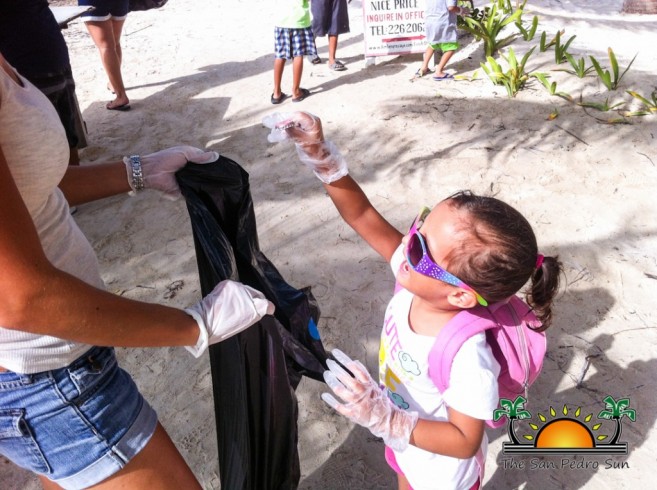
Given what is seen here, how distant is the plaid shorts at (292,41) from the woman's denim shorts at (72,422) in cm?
406

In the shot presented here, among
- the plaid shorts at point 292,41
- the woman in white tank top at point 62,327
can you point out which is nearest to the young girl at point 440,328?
the woman in white tank top at point 62,327

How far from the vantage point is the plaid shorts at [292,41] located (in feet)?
15.2

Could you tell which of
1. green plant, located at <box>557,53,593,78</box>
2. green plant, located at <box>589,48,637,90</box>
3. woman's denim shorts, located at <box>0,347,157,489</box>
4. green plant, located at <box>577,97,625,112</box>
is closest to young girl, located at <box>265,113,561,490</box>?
woman's denim shorts, located at <box>0,347,157,489</box>

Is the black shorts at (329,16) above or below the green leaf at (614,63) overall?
above

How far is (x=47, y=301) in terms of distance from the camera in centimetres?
84

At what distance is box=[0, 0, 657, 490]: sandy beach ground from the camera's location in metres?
2.16

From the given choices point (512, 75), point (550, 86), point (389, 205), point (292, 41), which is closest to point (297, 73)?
point (292, 41)

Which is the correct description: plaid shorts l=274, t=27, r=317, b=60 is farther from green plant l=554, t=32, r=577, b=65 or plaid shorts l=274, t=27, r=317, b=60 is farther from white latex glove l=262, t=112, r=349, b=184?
white latex glove l=262, t=112, r=349, b=184

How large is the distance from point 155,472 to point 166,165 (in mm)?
837

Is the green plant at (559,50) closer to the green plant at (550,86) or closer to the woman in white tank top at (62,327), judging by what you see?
the green plant at (550,86)

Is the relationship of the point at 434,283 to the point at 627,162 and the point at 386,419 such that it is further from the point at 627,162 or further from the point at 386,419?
the point at 627,162

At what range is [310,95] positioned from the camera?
511 centimetres

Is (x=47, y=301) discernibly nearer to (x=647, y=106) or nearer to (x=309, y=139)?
(x=309, y=139)

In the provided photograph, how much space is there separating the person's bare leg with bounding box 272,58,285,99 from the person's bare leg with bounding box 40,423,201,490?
4.12 meters
